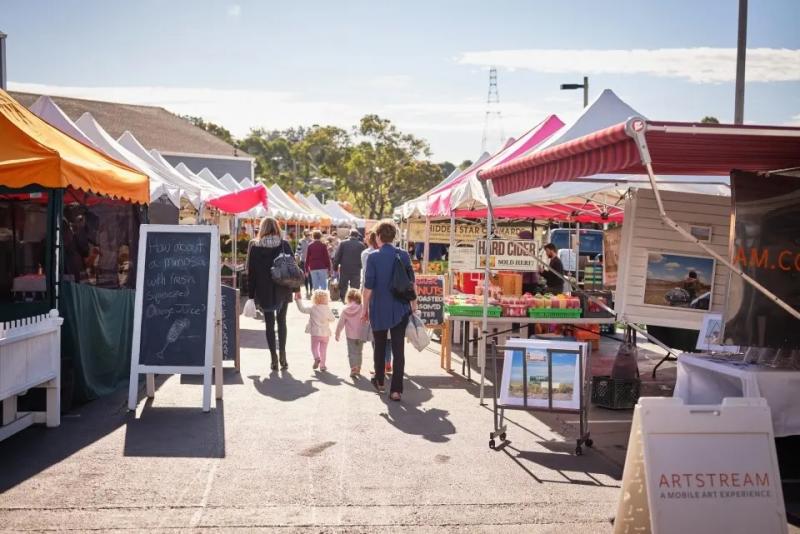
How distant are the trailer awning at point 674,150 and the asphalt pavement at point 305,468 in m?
2.33

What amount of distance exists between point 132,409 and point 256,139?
349 ft

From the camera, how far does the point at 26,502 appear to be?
18.4 ft

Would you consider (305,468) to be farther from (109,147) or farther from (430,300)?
(109,147)

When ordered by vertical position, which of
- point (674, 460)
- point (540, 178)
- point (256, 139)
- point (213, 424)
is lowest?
point (213, 424)

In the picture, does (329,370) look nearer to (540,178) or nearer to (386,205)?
(540,178)

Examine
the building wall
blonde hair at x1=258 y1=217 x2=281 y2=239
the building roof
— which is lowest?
blonde hair at x1=258 y1=217 x2=281 y2=239

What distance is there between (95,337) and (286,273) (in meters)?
2.53

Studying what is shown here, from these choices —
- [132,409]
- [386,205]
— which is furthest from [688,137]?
[386,205]

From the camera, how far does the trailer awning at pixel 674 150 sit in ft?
16.1

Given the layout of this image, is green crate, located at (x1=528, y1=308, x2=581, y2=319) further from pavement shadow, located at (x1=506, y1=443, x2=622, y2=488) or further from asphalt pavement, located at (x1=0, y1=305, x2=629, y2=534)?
pavement shadow, located at (x1=506, y1=443, x2=622, y2=488)

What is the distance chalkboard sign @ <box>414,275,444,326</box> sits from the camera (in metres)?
11.5

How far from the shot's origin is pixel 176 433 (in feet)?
25.4

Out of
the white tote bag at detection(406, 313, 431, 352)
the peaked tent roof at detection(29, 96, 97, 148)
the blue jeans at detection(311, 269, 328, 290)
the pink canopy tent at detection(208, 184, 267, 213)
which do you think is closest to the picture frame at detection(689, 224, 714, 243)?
the white tote bag at detection(406, 313, 431, 352)

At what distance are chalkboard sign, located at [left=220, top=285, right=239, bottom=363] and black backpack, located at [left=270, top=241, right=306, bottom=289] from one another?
0.56m
